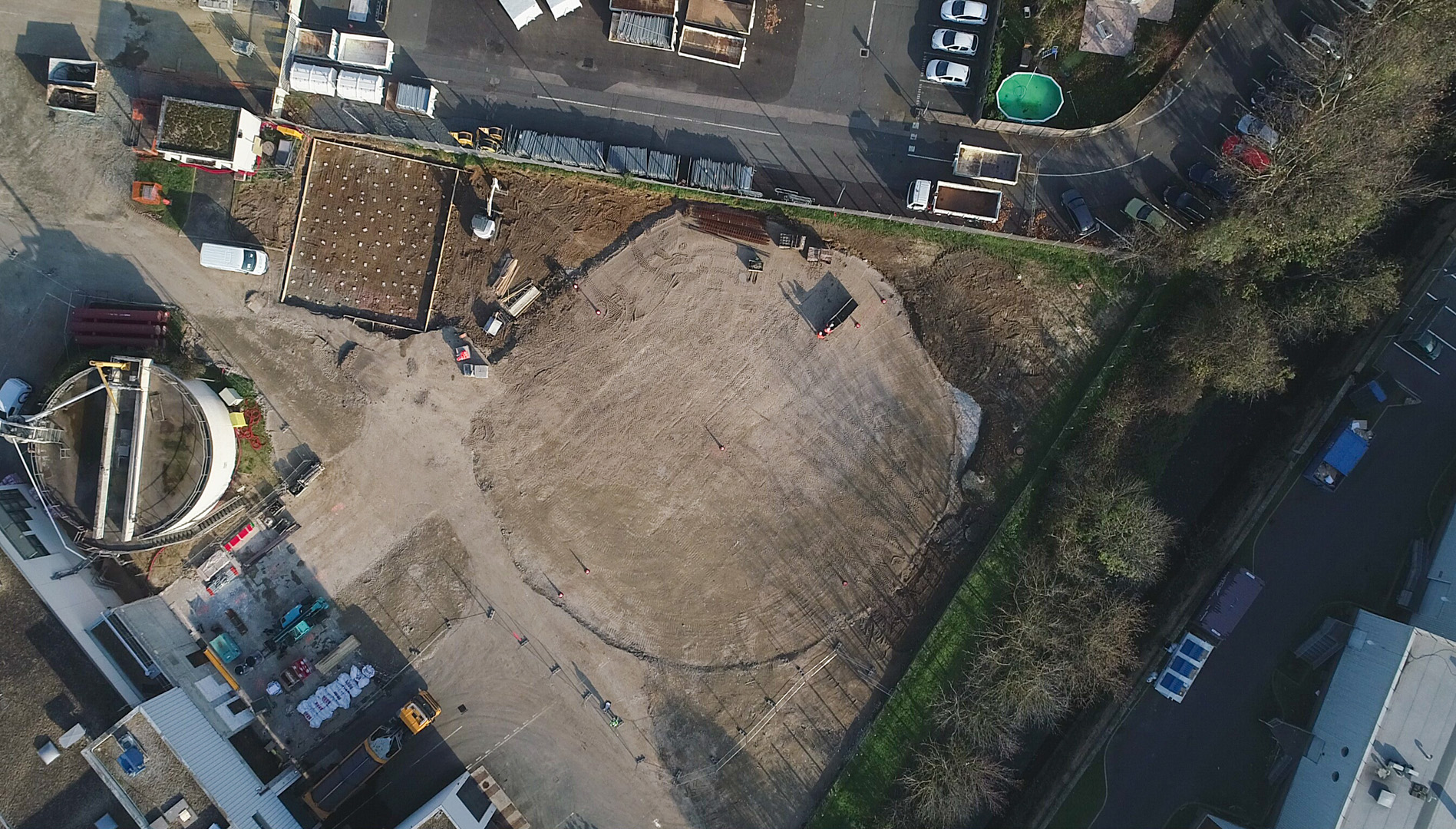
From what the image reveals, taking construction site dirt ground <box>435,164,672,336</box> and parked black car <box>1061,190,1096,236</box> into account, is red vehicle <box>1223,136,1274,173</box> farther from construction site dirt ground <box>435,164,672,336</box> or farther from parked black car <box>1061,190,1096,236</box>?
construction site dirt ground <box>435,164,672,336</box>

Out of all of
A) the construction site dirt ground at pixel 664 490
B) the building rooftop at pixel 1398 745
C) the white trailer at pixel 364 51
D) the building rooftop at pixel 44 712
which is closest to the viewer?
the building rooftop at pixel 44 712

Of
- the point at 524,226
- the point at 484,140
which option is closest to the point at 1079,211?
the point at 524,226

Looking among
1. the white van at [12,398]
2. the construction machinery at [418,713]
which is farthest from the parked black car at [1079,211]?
the white van at [12,398]

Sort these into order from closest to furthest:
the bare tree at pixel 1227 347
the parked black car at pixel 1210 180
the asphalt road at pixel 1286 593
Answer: the bare tree at pixel 1227 347
the parked black car at pixel 1210 180
the asphalt road at pixel 1286 593

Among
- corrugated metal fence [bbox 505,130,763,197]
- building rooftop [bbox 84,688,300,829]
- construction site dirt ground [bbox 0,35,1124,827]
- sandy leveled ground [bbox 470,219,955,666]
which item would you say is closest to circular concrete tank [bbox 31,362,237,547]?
construction site dirt ground [bbox 0,35,1124,827]

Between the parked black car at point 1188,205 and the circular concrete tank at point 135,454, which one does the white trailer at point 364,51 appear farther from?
the parked black car at point 1188,205

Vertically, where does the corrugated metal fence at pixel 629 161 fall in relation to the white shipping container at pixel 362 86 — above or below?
below
